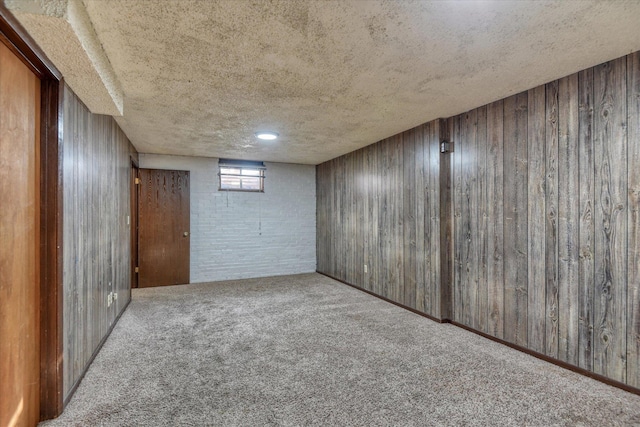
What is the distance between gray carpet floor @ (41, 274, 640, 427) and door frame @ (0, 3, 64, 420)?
220 mm

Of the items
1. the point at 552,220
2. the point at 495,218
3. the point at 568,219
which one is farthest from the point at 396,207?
the point at 568,219

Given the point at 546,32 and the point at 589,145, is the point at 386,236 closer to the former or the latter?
the point at 589,145

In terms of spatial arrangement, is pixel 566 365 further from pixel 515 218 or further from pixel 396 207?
pixel 396 207

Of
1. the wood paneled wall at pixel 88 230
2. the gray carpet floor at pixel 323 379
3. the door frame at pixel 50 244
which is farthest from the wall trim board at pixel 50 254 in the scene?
the gray carpet floor at pixel 323 379

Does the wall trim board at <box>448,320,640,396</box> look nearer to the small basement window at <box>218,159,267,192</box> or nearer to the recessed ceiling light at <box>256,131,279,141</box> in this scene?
the recessed ceiling light at <box>256,131,279,141</box>

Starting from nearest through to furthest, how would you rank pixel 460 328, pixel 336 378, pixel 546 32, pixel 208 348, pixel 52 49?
pixel 52 49 < pixel 546 32 < pixel 336 378 < pixel 208 348 < pixel 460 328

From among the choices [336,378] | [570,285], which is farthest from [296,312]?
[570,285]

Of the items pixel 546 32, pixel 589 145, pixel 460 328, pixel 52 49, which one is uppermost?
pixel 546 32

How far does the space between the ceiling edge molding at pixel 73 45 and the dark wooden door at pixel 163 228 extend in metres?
3.03

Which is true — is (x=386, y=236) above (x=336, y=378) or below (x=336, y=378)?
above

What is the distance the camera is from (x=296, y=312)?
380 centimetres

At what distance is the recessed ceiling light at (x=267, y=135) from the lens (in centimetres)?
397

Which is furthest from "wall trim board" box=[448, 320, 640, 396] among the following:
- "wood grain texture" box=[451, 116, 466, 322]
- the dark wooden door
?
the dark wooden door

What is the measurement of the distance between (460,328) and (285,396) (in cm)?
209
